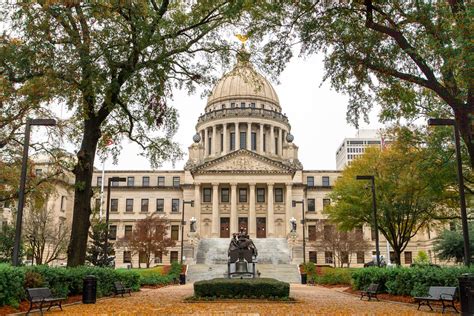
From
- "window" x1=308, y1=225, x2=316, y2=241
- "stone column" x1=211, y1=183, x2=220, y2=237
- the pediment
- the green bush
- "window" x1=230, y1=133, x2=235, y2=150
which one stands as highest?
"window" x1=230, y1=133, x2=235, y2=150

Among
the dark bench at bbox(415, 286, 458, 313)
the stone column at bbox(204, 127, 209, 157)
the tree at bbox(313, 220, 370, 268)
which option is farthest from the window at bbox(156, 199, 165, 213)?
the dark bench at bbox(415, 286, 458, 313)

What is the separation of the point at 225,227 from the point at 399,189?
150 ft

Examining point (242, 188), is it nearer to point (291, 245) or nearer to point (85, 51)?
point (291, 245)

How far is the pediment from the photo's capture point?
7412 cm

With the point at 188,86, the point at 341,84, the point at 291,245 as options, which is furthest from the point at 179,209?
the point at 341,84

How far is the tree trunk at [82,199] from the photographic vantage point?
808 inches

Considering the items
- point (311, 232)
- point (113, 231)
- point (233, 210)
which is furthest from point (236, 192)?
point (113, 231)

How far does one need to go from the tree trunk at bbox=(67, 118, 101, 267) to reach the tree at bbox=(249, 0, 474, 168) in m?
8.56

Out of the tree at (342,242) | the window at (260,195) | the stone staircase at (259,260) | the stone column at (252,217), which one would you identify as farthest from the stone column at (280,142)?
the tree at (342,242)

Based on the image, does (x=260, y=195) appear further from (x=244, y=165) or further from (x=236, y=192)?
(x=244, y=165)

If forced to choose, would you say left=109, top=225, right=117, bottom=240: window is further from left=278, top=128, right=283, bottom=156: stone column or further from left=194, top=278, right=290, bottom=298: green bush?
left=194, top=278, right=290, bottom=298: green bush

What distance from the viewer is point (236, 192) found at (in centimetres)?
7519

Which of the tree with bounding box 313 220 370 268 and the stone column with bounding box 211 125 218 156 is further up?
the stone column with bounding box 211 125 218 156

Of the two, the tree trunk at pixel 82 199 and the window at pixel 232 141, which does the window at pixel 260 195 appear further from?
the tree trunk at pixel 82 199
